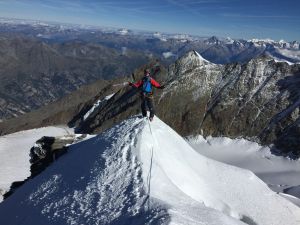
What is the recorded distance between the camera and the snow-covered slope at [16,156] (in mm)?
79000

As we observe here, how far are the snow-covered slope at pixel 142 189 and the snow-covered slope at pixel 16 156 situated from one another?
36571 mm

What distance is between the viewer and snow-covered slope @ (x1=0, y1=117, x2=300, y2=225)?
23.3 meters

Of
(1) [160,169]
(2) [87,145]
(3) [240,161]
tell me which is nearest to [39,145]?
(2) [87,145]

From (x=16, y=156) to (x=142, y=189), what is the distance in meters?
76.7

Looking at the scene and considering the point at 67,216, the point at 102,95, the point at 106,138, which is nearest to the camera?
the point at 67,216

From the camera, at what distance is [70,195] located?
90.0 ft

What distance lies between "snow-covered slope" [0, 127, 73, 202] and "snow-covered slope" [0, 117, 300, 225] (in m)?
36.6

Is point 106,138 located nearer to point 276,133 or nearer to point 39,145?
point 39,145

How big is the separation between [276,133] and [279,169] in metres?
13.8

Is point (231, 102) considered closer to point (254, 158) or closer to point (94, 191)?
point (254, 158)

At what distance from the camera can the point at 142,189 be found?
82.7ft

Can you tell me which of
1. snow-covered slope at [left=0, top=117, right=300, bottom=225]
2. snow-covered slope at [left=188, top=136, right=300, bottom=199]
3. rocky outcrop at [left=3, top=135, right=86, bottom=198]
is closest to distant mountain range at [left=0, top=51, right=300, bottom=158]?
snow-covered slope at [left=188, top=136, right=300, bottom=199]

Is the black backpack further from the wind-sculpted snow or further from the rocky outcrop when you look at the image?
the rocky outcrop

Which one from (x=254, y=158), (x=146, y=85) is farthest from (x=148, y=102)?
(x=254, y=158)
